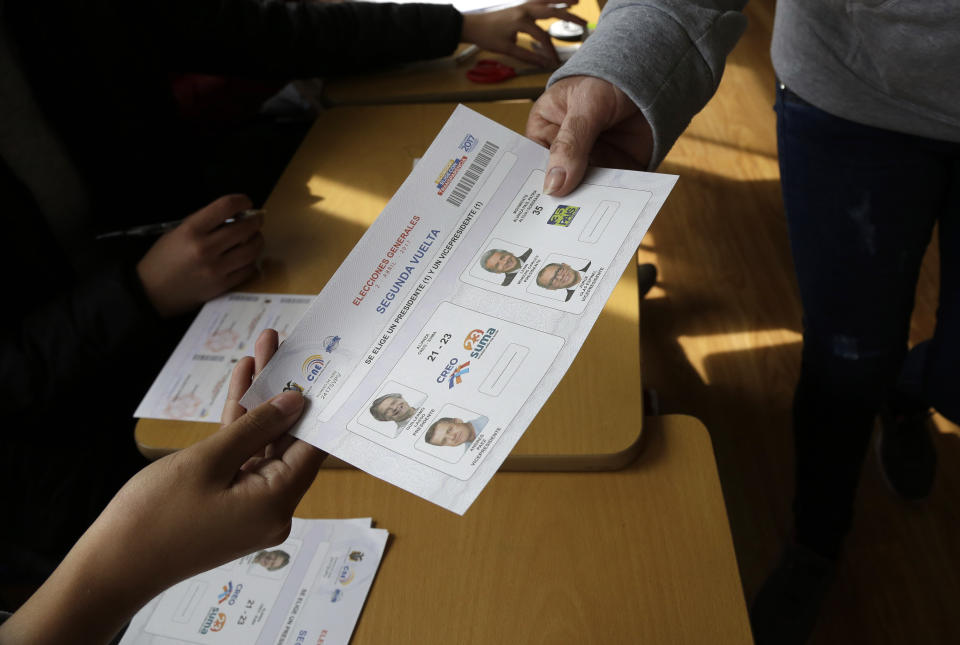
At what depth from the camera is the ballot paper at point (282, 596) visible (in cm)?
66

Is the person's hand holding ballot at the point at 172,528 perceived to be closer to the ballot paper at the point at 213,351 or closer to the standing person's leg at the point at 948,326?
the ballot paper at the point at 213,351

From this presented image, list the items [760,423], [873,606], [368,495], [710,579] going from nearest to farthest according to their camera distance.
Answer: [710,579] < [368,495] < [873,606] < [760,423]

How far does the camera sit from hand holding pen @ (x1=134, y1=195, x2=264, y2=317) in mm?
1003

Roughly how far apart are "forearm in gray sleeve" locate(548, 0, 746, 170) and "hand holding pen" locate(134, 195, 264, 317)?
533 millimetres

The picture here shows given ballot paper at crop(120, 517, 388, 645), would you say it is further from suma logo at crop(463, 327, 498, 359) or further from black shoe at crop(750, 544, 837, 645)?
black shoe at crop(750, 544, 837, 645)

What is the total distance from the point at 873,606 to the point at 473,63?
4.49 feet

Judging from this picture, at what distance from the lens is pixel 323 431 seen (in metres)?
0.59

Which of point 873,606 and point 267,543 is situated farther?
point 873,606

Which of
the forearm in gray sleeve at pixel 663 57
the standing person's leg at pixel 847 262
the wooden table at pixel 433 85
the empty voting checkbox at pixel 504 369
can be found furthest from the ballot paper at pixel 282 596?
the wooden table at pixel 433 85

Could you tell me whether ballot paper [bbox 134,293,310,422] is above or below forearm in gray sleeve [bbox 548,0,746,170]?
below

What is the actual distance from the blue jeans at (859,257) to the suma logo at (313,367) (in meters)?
0.67

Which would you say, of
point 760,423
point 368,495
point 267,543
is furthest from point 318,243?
point 760,423

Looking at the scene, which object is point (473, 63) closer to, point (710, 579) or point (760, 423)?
point (760, 423)

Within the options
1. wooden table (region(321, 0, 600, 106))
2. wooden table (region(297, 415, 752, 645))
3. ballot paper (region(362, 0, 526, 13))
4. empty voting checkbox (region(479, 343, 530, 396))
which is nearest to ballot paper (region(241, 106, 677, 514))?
empty voting checkbox (region(479, 343, 530, 396))
